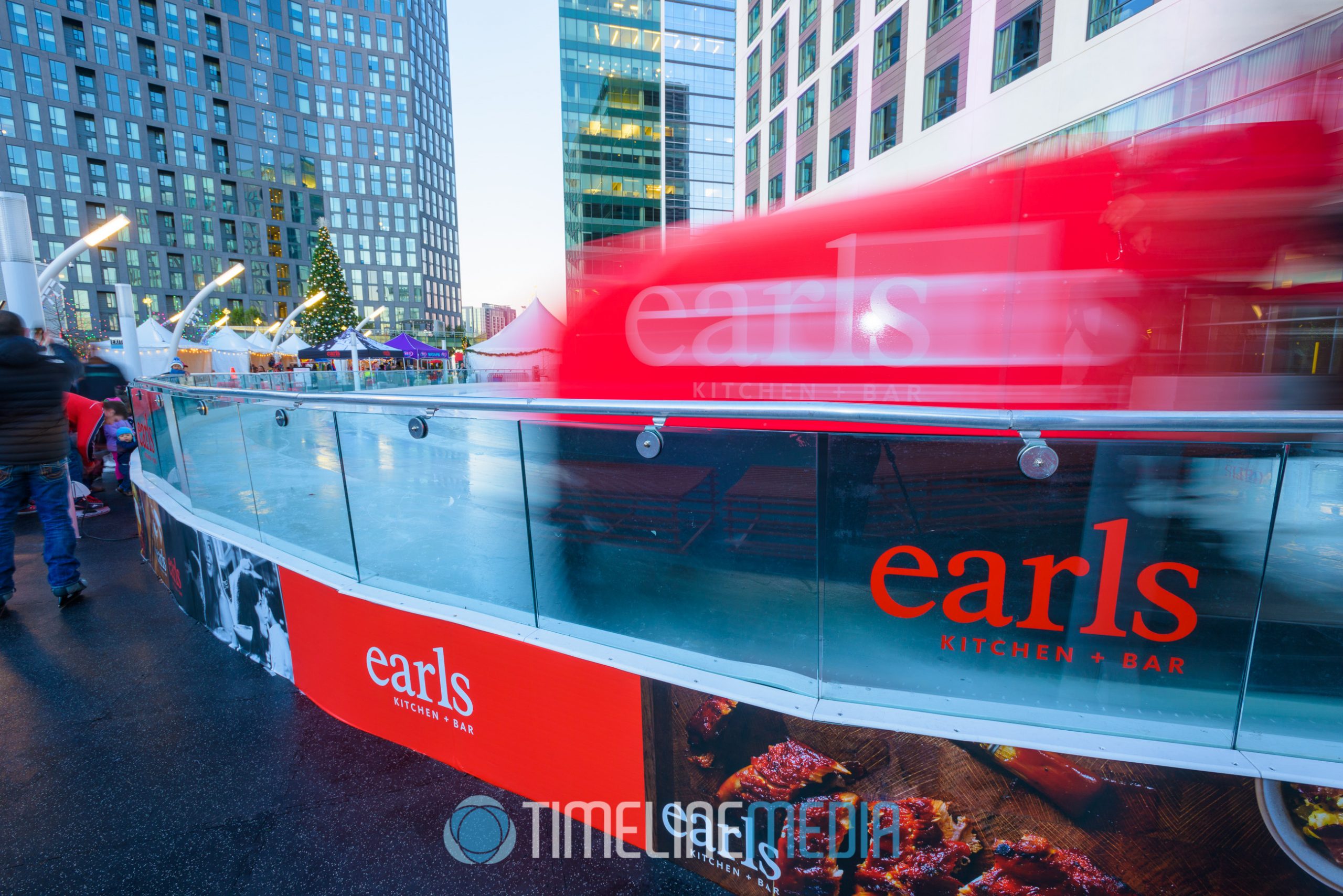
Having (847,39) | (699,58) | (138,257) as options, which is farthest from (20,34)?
(847,39)

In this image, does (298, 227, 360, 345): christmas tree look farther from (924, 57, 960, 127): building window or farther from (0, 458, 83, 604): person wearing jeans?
(0, 458, 83, 604): person wearing jeans

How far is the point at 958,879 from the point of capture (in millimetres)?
Result: 1870

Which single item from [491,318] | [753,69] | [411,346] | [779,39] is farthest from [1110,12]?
[491,318]

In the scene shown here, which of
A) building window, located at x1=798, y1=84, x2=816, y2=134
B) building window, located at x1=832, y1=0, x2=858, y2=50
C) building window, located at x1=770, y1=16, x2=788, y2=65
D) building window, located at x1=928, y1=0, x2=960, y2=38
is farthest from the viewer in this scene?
building window, located at x1=770, y1=16, x2=788, y2=65

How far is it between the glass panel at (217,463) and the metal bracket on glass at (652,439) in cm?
304

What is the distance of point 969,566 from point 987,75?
15.1 meters

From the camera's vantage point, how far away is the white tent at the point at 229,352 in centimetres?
2689

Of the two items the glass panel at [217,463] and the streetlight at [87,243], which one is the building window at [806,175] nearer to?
the streetlight at [87,243]

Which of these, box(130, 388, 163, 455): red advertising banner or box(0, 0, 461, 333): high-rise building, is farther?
box(0, 0, 461, 333): high-rise building

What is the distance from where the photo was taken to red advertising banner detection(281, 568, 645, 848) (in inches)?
92.8

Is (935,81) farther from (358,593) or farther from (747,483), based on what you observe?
(358,593)

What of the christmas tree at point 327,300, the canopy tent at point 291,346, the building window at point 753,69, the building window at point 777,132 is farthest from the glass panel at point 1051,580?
the christmas tree at point 327,300

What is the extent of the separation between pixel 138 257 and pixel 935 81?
76525 mm

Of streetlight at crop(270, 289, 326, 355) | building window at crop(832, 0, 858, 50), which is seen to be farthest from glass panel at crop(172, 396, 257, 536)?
building window at crop(832, 0, 858, 50)
